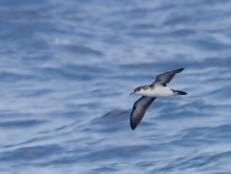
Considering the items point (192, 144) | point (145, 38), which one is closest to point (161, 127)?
point (192, 144)

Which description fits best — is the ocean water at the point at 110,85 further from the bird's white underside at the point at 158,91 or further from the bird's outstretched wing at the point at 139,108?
the bird's white underside at the point at 158,91

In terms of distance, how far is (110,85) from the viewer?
22.2 meters

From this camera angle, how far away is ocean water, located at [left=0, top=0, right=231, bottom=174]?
17078 millimetres

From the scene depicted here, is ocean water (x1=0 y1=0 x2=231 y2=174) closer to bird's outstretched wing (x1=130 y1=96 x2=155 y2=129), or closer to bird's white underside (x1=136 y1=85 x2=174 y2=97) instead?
bird's outstretched wing (x1=130 y1=96 x2=155 y2=129)

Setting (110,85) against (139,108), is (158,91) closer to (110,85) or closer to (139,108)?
(139,108)

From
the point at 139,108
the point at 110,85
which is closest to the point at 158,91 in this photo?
the point at 139,108

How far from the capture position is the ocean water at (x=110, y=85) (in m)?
17.1

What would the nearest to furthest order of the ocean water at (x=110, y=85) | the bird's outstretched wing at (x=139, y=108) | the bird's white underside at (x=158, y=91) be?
1. the bird's white underside at (x=158, y=91)
2. the bird's outstretched wing at (x=139, y=108)
3. the ocean water at (x=110, y=85)

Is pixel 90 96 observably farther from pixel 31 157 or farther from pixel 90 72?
pixel 31 157

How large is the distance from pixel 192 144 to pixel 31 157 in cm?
252

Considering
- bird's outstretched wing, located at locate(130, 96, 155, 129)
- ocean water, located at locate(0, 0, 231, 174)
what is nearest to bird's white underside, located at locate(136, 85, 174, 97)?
bird's outstretched wing, located at locate(130, 96, 155, 129)

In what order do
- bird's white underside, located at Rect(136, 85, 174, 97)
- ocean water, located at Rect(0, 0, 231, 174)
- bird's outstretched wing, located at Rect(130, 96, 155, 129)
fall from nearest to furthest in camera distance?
bird's white underside, located at Rect(136, 85, 174, 97) < bird's outstretched wing, located at Rect(130, 96, 155, 129) < ocean water, located at Rect(0, 0, 231, 174)

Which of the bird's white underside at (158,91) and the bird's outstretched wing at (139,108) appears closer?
the bird's white underside at (158,91)

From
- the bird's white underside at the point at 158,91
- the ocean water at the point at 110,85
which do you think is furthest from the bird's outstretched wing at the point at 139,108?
the ocean water at the point at 110,85
